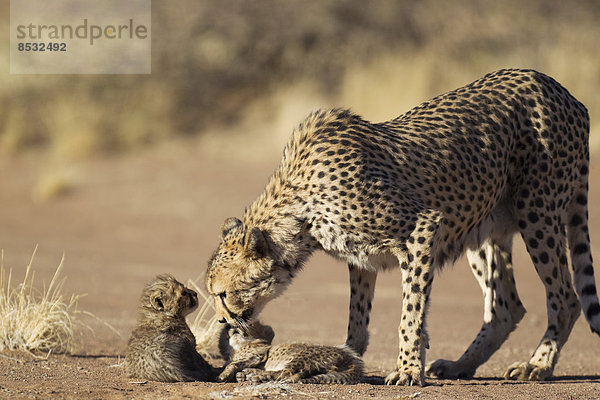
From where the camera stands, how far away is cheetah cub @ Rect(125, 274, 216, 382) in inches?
192

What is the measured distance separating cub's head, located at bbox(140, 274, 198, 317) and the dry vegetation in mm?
11884

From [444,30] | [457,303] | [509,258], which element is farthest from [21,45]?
[509,258]

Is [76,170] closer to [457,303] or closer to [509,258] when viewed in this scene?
[457,303]

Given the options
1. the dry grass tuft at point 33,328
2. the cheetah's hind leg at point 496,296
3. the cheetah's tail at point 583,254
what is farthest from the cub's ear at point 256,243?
the cheetah's tail at point 583,254

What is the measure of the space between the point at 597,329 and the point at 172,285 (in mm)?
2799

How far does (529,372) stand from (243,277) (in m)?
1.94

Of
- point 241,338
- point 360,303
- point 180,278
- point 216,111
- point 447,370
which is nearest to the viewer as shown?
point 241,338

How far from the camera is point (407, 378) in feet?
16.4

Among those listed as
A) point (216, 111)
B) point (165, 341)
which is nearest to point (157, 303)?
point (165, 341)

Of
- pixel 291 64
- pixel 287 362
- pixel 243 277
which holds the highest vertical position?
pixel 291 64

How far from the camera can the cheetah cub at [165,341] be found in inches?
192

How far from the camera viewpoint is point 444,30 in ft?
75.2

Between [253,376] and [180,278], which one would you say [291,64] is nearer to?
[180,278]

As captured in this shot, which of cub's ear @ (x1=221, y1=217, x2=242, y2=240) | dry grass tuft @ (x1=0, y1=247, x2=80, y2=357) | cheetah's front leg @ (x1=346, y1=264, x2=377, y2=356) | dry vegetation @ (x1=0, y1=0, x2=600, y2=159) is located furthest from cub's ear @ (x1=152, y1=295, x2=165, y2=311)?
dry vegetation @ (x1=0, y1=0, x2=600, y2=159)
